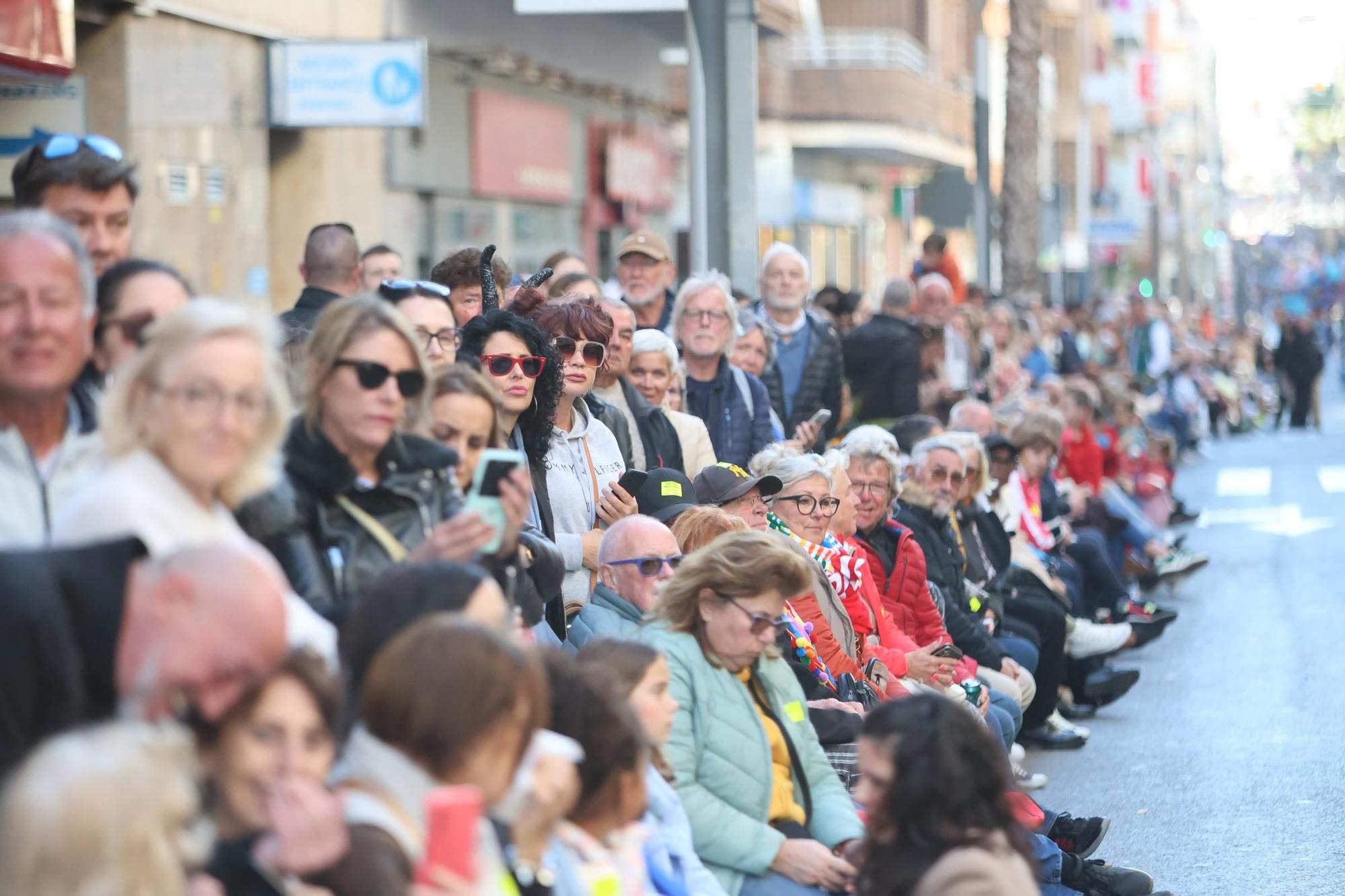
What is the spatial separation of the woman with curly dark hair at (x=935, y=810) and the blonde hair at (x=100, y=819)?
1783mm

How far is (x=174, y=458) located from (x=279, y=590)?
0.56 m

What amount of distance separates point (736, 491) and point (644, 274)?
3002 mm

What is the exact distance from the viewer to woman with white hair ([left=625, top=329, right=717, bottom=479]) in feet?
28.0

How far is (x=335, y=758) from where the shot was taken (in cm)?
352

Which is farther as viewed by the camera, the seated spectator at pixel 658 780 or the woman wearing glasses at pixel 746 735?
the woman wearing glasses at pixel 746 735

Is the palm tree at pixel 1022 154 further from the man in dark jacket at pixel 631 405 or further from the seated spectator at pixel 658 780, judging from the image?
the seated spectator at pixel 658 780

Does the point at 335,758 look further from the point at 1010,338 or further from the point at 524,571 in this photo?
the point at 1010,338

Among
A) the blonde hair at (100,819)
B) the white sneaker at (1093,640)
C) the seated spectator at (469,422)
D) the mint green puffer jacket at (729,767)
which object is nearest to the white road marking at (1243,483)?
the white sneaker at (1093,640)

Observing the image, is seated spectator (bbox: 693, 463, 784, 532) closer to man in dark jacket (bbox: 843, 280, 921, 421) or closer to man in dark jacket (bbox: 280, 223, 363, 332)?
man in dark jacket (bbox: 280, 223, 363, 332)

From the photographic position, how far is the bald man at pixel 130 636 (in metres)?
3.29

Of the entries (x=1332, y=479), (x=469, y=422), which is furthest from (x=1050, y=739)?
(x=1332, y=479)

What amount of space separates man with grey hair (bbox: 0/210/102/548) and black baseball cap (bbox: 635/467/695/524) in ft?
10.4

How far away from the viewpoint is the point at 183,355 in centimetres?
384

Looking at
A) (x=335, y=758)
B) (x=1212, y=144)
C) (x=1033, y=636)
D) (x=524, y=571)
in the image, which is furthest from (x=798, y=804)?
(x=1212, y=144)
